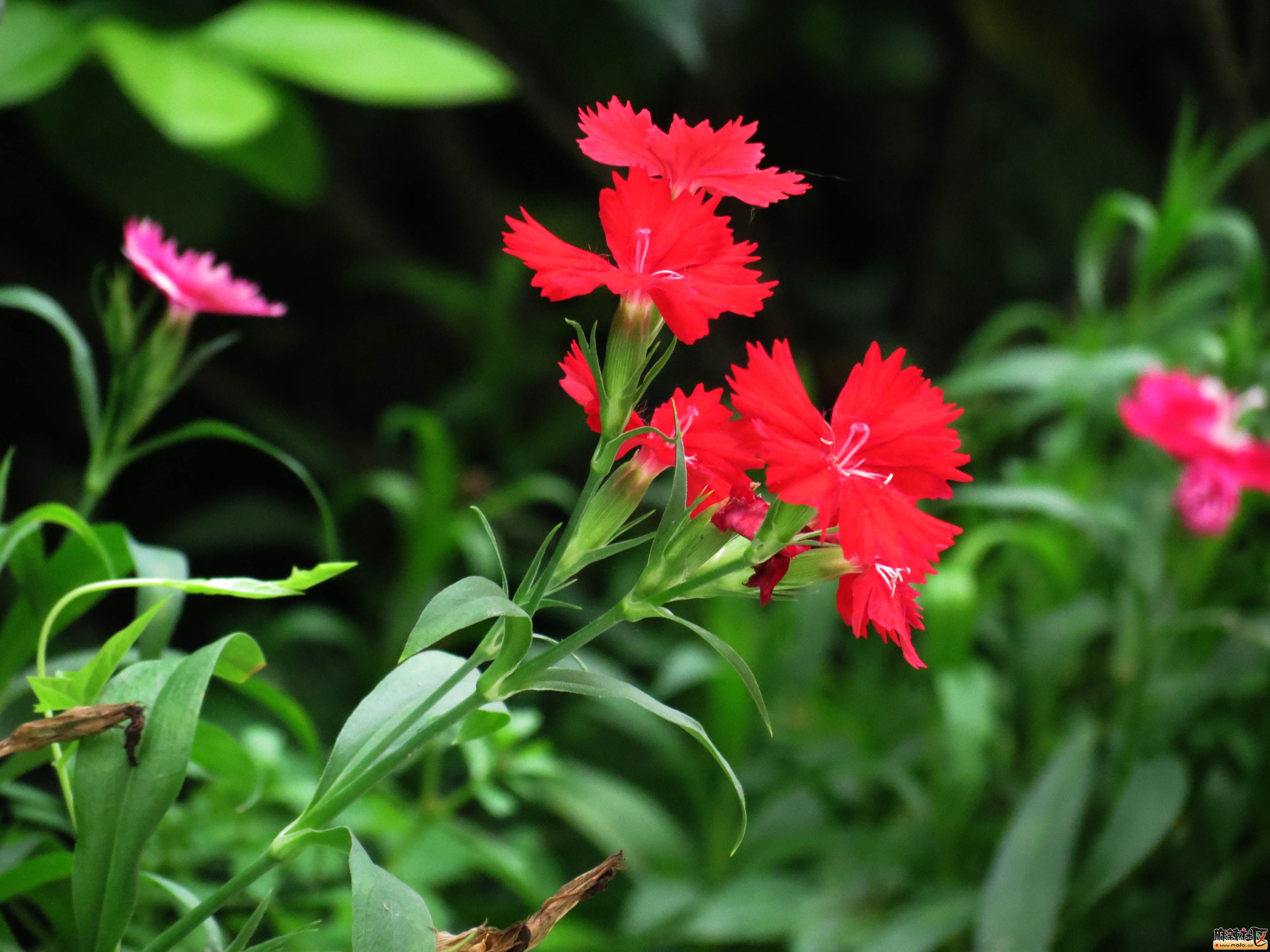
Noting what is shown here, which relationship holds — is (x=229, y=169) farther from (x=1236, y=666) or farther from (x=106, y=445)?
(x=1236, y=666)

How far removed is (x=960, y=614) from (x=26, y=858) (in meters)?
0.73

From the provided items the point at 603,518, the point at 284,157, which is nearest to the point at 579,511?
the point at 603,518

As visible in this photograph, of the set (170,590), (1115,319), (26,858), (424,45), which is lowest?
(26,858)

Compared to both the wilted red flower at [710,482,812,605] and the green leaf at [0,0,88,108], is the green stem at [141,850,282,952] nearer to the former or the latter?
the wilted red flower at [710,482,812,605]

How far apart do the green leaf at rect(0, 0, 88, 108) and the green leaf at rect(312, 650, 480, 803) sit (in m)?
0.78

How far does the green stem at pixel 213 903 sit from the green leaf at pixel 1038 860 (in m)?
0.63

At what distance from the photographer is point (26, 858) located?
0.46 meters

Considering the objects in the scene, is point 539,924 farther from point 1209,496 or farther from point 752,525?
point 1209,496

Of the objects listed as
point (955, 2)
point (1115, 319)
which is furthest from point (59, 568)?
point (955, 2)

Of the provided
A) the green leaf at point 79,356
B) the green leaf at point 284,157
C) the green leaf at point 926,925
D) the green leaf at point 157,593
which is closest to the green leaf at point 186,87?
the green leaf at point 284,157

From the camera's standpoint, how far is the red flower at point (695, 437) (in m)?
0.31

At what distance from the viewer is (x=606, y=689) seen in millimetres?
315

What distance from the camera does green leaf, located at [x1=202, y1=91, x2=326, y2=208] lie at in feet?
3.75

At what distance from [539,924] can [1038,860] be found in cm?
63
